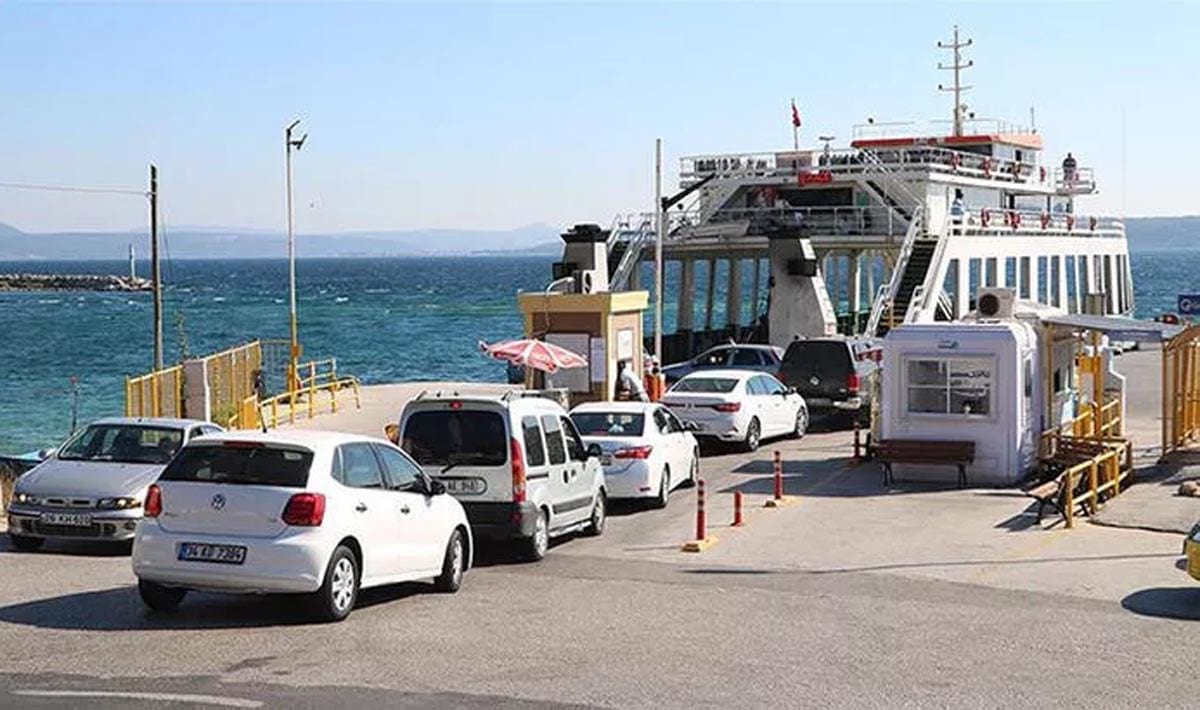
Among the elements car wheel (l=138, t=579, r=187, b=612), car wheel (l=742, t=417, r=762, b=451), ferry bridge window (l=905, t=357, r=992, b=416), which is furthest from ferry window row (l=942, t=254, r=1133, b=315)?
car wheel (l=138, t=579, r=187, b=612)

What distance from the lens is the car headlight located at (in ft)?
55.7

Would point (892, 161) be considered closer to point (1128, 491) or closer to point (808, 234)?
point (808, 234)

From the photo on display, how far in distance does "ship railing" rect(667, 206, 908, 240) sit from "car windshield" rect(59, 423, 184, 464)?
29112 millimetres

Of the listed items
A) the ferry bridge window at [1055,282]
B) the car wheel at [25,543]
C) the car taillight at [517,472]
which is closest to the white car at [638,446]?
the car taillight at [517,472]

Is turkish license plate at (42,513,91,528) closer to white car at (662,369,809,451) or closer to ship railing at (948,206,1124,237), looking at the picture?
white car at (662,369,809,451)

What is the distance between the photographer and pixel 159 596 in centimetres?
1314

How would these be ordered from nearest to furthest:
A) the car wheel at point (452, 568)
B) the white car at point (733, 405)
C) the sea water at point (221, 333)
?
the car wheel at point (452, 568) → the white car at point (733, 405) → the sea water at point (221, 333)

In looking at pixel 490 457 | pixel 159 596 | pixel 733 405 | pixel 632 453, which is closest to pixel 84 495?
pixel 490 457

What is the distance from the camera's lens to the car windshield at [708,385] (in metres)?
29.0

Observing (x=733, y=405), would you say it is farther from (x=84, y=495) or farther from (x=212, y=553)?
(x=212, y=553)

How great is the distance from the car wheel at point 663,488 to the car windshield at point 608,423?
65 centimetres

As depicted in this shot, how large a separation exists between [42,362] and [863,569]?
6608 cm

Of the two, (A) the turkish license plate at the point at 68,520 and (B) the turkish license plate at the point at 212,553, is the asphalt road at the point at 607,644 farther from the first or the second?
(A) the turkish license plate at the point at 68,520

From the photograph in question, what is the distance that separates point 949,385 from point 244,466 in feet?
44.3
